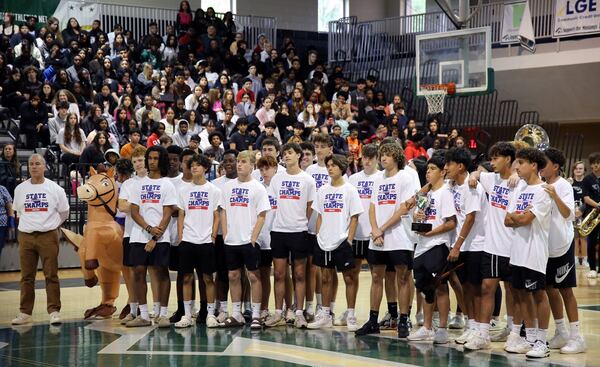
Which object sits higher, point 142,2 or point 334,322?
point 142,2

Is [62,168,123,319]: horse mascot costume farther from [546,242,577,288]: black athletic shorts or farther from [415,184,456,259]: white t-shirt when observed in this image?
[546,242,577,288]: black athletic shorts

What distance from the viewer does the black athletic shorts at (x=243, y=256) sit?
36.5 feet

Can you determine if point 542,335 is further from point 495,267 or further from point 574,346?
point 495,267

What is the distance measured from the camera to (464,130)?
2538cm

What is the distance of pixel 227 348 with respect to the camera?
32.0 feet

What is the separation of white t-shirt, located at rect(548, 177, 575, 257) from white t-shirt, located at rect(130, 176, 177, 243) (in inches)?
174

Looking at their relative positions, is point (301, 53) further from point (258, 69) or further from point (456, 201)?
point (456, 201)

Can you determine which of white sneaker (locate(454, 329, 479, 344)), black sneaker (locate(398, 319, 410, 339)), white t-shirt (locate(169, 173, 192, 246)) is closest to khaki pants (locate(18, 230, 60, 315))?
white t-shirt (locate(169, 173, 192, 246))

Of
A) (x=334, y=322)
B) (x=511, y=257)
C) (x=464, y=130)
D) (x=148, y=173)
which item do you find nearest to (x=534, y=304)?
(x=511, y=257)

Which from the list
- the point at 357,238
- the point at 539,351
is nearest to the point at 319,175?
the point at 357,238

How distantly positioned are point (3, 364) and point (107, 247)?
9.65 ft

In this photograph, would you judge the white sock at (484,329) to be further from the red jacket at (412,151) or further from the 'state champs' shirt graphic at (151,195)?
the red jacket at (412,151)

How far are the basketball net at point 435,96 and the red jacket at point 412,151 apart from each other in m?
2.89

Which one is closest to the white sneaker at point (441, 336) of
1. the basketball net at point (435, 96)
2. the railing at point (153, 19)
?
the basketball net at point (435, 96)
